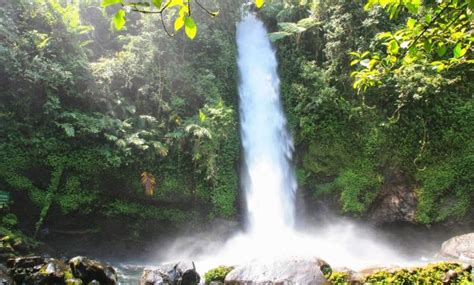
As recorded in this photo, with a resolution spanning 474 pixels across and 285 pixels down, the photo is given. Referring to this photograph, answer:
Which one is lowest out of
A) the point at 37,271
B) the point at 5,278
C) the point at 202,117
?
the point at 5,278

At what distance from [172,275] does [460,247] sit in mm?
8389

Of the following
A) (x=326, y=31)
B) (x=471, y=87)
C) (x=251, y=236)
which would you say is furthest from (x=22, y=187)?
(x=471, y=87)

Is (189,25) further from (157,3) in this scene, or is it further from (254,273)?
(254,273)

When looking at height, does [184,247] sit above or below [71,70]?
below

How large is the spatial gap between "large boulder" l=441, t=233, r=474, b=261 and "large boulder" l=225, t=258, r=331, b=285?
5773 mm

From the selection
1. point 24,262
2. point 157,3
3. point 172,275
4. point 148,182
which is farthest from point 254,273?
point 157,3

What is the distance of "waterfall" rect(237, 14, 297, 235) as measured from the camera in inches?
539

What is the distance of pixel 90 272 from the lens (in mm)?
7859

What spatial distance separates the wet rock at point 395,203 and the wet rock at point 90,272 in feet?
29.3

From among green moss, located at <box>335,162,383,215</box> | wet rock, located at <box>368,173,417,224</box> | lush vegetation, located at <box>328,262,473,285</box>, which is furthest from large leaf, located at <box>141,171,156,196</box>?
wet rock, located at <box>368,173,417,224</box>

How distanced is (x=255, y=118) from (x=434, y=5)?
512 inches

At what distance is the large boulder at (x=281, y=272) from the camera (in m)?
6.81

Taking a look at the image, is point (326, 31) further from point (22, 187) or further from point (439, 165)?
point (22, 187)

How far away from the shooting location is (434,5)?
2.69 metres
